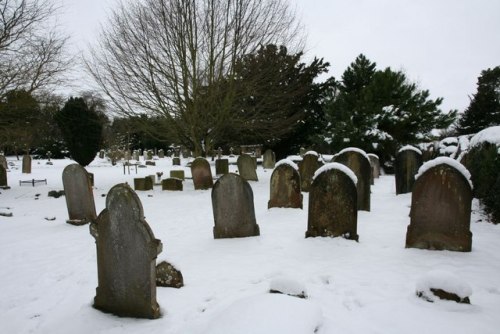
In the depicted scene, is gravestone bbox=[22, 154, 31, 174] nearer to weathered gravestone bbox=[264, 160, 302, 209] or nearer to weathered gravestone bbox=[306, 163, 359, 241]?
weathered gravestone bbox=[264, 160, 302, 209]

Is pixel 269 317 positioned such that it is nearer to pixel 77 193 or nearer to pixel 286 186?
pixel 286 186

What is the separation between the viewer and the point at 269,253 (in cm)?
514

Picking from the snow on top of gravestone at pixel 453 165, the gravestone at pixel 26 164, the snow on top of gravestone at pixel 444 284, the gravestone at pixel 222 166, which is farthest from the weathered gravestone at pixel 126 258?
the gravestone at pixel 26 164

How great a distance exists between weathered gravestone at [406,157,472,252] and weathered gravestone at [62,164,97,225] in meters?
6.90

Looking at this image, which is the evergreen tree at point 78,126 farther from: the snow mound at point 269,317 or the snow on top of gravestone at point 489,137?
the snow mound at point 269,317

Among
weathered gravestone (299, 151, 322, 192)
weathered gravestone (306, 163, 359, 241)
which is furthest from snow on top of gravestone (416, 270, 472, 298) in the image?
weathered gravestone (299, 151, 322, 192)

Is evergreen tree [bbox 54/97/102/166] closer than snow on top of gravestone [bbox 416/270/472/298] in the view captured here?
No

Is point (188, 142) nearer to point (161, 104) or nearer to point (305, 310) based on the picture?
point (161, 104)

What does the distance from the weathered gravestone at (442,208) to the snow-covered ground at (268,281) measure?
212mm

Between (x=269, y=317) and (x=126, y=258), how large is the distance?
1733 mm

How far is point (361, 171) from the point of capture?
26.9ft

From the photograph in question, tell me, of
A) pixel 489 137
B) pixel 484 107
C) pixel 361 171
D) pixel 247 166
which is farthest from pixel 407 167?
pixel 484 107

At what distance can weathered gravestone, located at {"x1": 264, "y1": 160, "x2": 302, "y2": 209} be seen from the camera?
8.18 meters

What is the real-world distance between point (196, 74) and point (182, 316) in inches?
473
